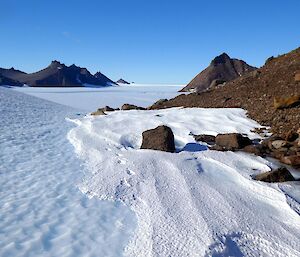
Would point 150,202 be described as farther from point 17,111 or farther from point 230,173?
point 17,111

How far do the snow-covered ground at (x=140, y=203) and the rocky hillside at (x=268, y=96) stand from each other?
1.40 m

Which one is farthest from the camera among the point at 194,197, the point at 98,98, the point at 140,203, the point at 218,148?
the point at 98,98

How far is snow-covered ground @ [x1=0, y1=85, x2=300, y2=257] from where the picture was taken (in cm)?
422

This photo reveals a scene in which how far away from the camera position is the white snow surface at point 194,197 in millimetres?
4258

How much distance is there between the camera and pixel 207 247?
13.6 ft

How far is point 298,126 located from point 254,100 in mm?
4005

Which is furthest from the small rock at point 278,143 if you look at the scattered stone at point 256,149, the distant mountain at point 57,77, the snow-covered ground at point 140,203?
the distant mountain at point 57,77

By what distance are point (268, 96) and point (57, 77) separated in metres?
62.1

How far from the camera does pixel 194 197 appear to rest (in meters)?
5.59

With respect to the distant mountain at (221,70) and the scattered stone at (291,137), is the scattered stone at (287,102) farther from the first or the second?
the distant mountain at (221,70)

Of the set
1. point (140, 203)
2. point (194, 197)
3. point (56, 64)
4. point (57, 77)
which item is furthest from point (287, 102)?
point (56, 64)

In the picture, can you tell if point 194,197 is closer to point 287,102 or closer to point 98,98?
point 287,102

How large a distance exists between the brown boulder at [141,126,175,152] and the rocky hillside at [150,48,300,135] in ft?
9.50

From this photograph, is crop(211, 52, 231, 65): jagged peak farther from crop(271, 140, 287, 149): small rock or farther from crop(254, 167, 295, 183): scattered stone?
crop(254, 167, 295, 183): scattered stone
